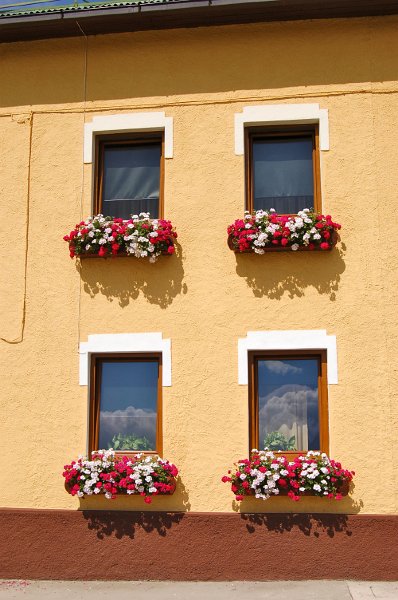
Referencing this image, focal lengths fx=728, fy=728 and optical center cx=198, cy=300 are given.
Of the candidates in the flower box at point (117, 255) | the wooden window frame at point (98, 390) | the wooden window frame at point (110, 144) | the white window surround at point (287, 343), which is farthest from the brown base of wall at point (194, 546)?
the wooden window frame at point (110, 144)

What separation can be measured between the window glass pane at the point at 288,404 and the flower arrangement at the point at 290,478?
405mm

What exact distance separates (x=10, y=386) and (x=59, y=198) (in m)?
2.48

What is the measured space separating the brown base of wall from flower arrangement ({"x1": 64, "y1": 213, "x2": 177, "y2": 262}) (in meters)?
3.11

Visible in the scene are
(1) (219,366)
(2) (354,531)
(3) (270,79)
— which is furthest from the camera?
(3) (270,79)

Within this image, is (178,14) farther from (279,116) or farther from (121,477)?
(121,477)

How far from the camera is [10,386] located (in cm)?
905

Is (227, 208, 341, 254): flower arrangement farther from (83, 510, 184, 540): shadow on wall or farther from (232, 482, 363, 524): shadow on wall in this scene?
(83, 510, 184, 540): shadow on wall

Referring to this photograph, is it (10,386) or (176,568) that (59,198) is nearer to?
(10,386)

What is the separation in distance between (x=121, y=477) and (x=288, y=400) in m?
2.17

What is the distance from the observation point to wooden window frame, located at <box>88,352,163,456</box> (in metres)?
8.79

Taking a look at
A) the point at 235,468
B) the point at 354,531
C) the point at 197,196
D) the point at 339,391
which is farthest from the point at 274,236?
the point at 354,531

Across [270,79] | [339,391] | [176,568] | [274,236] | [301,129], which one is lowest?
[176,568]

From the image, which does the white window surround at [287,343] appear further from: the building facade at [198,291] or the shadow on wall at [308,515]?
the shadow on wall at [308,515]

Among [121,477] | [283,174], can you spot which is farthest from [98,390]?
[283,174]
